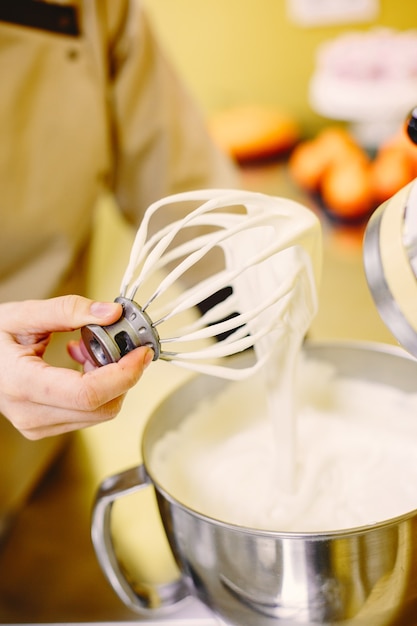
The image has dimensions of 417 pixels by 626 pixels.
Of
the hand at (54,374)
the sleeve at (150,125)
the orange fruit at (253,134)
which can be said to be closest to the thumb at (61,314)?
the hand at (54,374)

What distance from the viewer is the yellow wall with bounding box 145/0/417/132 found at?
2018mm

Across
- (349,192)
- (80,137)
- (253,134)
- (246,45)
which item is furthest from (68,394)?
(246,45)

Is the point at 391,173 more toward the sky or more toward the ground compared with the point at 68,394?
more toward the ground

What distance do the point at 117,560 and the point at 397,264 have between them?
1.16 ft

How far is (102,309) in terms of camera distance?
465mm

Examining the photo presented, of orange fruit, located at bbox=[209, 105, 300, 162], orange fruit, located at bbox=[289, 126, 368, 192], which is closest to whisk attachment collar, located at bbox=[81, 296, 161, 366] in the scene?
orange fruit, located at bbox=[289, 126, 368, 192]

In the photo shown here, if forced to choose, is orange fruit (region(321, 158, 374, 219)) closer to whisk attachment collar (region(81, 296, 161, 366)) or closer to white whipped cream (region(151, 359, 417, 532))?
white whipped cream (region(151, 359, 417, 532))

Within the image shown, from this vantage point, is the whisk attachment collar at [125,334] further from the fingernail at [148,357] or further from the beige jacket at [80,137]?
the beige jacket at [80,137]

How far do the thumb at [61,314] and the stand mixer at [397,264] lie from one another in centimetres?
17

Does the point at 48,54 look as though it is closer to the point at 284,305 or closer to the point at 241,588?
the point at 284,305

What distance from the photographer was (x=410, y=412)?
27.6 inches

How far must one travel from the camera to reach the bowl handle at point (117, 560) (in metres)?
0.56

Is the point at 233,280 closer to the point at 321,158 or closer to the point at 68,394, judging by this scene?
the point at 68,394

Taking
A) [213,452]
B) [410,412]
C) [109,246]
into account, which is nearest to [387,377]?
[410,412]
